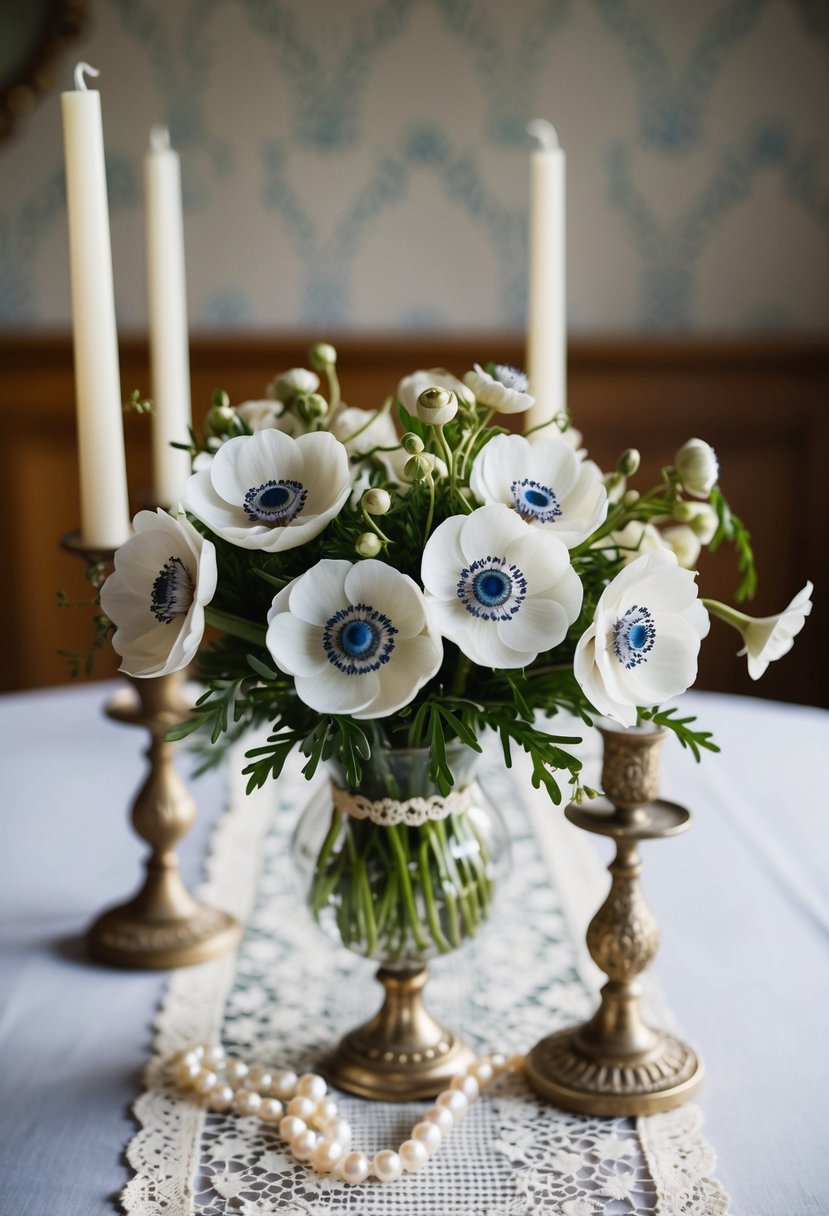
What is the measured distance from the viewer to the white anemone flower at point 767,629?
0.75m

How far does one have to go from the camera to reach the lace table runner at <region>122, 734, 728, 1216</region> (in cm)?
73

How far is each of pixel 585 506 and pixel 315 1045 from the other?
1.43 feet

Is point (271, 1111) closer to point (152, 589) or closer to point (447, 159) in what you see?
point (152, 589)

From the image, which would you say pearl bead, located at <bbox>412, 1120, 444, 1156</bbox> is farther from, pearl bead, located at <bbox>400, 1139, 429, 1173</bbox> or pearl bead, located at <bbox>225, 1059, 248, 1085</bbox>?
pearl bead, located at <bbox>225, 1059, 248, 1085</bbox>

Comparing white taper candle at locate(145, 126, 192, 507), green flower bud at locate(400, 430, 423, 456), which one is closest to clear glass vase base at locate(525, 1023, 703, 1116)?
green flower bud at locate(400, 430, 423, 456)

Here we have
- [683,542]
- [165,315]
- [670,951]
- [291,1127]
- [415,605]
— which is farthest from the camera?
[165,315]

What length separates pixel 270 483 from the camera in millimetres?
730

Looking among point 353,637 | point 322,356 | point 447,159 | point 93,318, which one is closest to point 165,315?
point 93,318

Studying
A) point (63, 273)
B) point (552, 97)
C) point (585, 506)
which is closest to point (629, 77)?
point (552, 97)

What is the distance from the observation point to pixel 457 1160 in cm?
76

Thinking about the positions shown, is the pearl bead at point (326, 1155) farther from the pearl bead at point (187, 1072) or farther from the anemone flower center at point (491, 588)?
the anemone flower center at point (491, 588)

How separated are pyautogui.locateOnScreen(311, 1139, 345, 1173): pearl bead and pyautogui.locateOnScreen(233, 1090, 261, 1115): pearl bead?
0.06 m

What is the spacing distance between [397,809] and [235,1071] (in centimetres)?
21

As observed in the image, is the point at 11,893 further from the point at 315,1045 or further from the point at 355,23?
the point at 355,23
